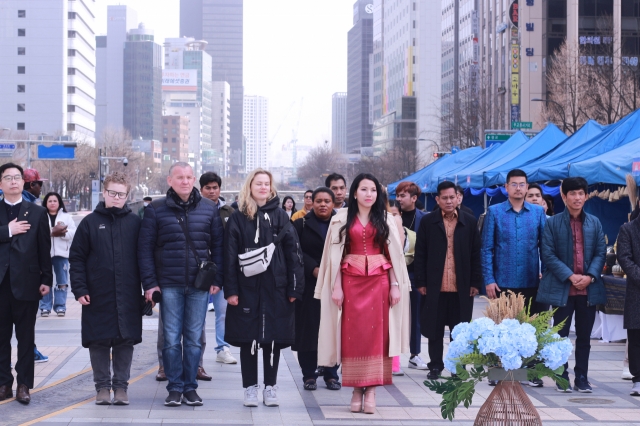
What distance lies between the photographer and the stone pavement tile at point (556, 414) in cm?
743

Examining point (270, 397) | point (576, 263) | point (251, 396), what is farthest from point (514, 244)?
point (251, 396)

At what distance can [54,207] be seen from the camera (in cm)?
1427

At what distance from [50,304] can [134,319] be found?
7599 mm


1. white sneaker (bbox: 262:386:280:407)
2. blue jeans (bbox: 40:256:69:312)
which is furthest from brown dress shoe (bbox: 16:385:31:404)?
blue jeans (bbox: 40:256:69:312)

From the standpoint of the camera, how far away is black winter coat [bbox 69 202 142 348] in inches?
299

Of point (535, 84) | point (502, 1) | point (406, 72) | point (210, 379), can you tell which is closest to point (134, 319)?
point (210, 379)

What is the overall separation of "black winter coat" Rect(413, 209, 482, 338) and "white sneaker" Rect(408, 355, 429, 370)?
3.33 feet

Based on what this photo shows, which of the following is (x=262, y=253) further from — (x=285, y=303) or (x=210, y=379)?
(x=210, y=379)

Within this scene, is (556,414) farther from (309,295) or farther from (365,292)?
(309,295)

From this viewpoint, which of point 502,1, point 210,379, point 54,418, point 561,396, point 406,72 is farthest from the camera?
point 406,72

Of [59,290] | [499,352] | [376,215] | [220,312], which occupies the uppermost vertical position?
[376,215]

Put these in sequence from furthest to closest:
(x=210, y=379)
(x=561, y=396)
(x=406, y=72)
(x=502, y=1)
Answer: (x=406, y=72) < (x=502, y=1) < (x=210, y=379) < (x=561, y=396)

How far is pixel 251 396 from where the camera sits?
778 cm

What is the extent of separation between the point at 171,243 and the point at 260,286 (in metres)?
0.82
